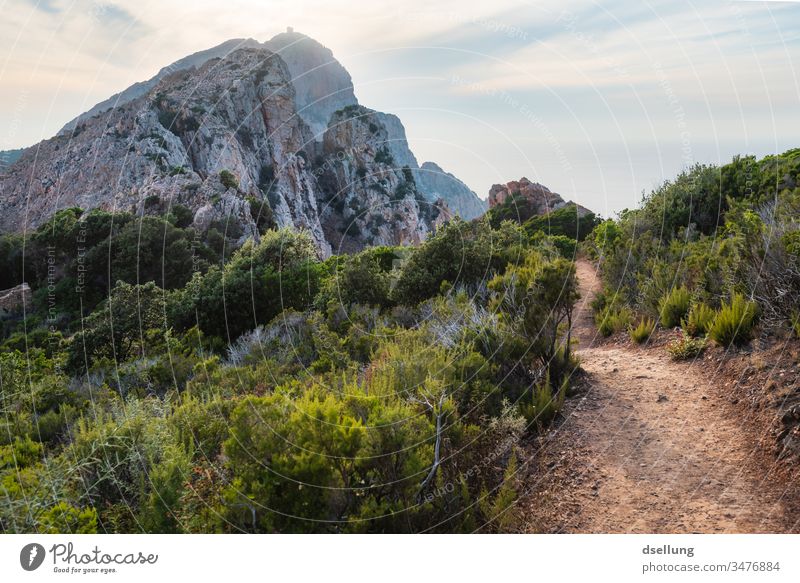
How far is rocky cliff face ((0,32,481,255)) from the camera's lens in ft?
134

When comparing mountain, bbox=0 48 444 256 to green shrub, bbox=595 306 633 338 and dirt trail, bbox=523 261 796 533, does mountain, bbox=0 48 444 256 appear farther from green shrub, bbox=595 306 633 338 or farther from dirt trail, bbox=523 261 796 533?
dirt trail, bbox=523 261 796 533

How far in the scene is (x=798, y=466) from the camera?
4363 millimetres

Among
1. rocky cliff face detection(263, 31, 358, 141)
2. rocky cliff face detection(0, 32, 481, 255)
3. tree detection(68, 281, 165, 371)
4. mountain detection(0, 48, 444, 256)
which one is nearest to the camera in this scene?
tree detection(68, 281, 165, 371)

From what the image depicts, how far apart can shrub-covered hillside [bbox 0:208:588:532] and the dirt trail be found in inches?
16.1

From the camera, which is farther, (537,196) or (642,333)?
(537,196)

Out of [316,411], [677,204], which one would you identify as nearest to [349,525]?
[316,411]

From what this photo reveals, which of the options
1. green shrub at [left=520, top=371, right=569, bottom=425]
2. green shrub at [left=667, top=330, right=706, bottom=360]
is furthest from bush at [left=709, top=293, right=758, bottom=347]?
green shrub at [left=520, top=371, right=569, bottom=425]

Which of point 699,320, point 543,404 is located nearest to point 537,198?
point 699,320

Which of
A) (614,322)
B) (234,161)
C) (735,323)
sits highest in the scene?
(234,161)

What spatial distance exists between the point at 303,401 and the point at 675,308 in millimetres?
7044

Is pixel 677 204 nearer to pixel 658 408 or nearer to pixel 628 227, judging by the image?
pixel 628 227

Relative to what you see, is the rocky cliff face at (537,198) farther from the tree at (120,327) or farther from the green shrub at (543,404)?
the green shrub at (543,404)

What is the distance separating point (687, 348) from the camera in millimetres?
7348

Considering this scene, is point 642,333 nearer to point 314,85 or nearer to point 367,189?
point 367,189
